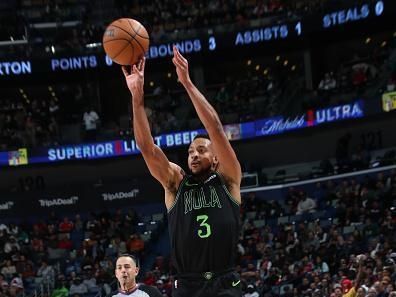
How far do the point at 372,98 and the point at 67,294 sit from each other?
9895 mm

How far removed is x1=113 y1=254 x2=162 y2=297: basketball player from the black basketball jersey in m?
1.94

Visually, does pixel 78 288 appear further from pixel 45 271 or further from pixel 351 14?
pixel 351 14

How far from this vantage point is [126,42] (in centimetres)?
527

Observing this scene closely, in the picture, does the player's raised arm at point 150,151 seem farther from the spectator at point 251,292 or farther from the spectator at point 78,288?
the spectator at point 78,288

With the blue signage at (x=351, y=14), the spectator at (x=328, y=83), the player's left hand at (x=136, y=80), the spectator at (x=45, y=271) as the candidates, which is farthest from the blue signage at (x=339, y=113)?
the player's left hand at (x=136, y=80)

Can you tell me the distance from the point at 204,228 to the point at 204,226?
11 millimetres

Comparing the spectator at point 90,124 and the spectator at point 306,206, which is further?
the spectator at point 90,124

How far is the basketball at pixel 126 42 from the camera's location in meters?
5.18

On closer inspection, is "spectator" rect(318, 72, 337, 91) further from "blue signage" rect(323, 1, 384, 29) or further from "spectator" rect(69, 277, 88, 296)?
"spectator" rect(69, 277, 88, 296)

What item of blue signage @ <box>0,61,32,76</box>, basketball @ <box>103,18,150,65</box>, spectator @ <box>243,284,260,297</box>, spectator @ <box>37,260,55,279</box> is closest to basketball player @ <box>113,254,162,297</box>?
basketball @ <box>103,18,150,65</box>

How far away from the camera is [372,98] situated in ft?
72.0

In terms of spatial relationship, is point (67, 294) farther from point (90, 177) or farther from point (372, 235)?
point (90, 177)

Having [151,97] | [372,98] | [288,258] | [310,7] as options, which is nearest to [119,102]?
[151,97]

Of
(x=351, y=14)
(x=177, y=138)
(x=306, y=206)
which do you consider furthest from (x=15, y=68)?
(x=306, y=206)
